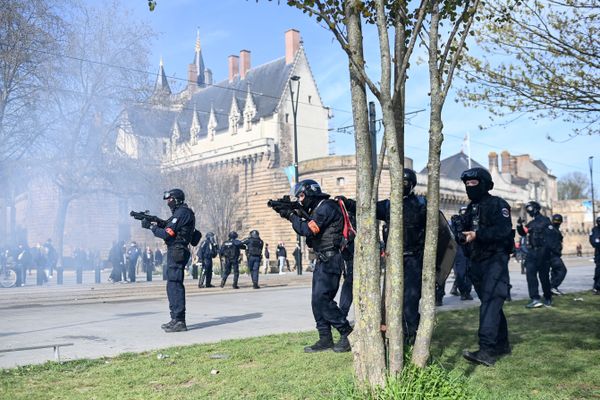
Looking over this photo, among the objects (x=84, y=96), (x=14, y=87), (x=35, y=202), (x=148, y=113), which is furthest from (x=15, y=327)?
(x=35, y=202)

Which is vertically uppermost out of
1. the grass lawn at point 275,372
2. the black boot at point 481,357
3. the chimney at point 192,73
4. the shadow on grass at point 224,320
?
the chimney at point 192,73

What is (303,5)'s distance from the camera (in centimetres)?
383

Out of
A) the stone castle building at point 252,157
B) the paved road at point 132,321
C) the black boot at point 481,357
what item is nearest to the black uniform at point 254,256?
the paved road at point 132,321

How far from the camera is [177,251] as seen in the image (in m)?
8.26

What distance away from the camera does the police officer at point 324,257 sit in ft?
19.9

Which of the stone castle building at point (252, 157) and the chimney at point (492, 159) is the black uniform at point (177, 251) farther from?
the chimney at point (492, 159)

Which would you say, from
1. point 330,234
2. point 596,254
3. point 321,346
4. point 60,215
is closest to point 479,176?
point 330,234

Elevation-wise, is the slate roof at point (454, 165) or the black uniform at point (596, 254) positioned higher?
the slate roof at point (454, 165)

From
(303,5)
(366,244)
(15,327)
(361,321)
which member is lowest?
(15,327)

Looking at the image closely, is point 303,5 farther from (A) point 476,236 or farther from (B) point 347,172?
(B) point 347,172

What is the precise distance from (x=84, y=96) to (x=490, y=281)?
927 inches

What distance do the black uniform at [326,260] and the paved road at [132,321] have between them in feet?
5.48

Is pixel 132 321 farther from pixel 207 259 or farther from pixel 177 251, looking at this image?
pixel 207 259

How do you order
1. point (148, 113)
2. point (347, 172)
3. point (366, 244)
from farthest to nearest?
point (347, 172) < point (148, 113) < point (366, 244)
